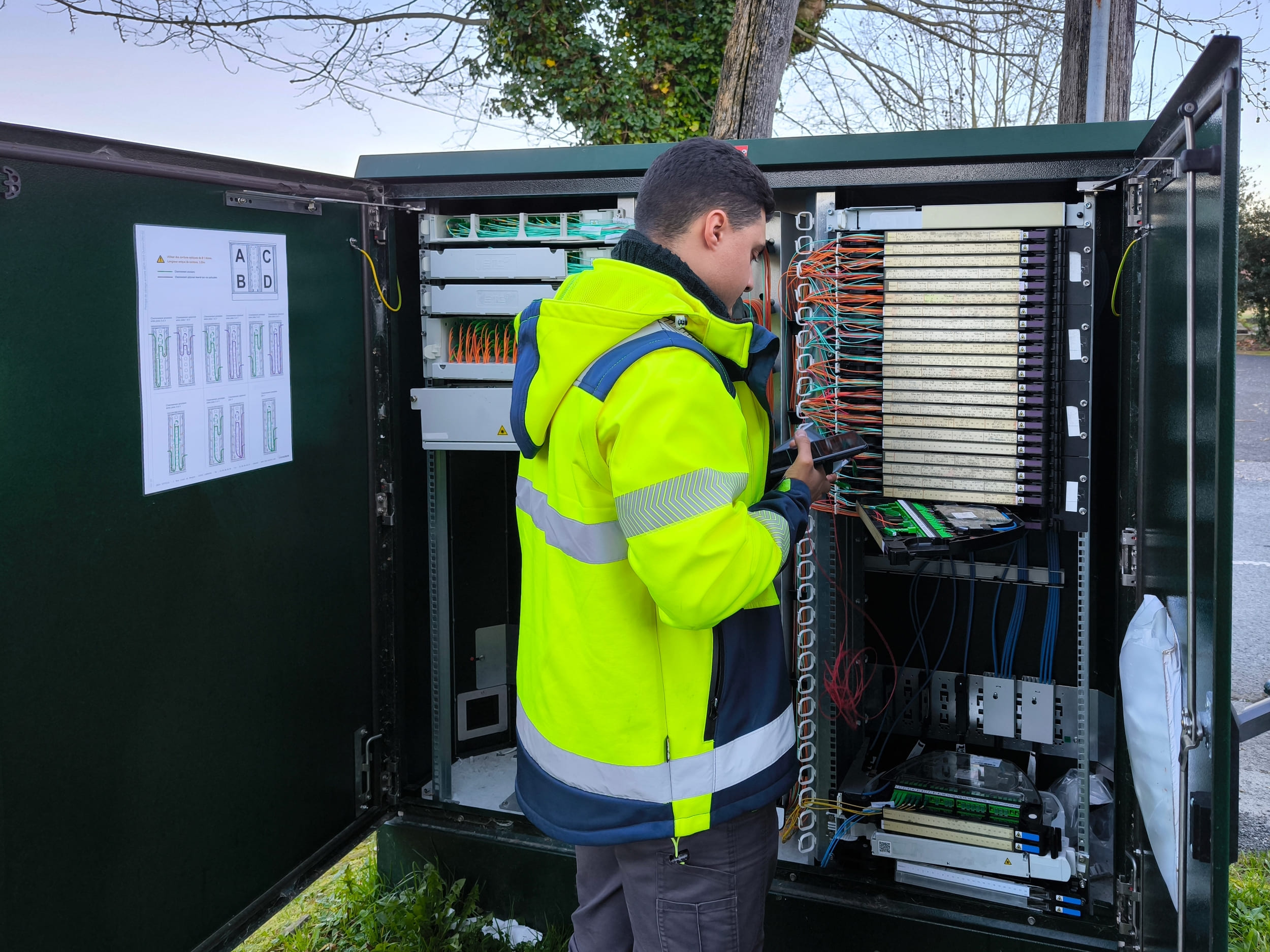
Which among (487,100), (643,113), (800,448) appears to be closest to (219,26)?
(487,100)

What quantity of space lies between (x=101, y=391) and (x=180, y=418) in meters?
0.20

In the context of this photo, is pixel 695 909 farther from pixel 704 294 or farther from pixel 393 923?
pixel 393 923

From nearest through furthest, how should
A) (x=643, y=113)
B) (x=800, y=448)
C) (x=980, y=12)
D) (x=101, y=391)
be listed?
(x=101, y=391) → (x=800, y=448) → (x=980, y=12) → (x=643, y=113)

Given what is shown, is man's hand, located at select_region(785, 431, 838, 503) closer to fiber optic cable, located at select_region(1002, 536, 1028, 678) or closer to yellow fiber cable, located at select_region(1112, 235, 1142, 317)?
yellow fiber cable, located at select_region(1112, 235, 1142, 317)

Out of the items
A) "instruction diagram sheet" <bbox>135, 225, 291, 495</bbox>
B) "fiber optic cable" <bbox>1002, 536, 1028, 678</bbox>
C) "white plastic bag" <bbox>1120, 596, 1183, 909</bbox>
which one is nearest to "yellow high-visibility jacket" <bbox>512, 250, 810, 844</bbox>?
"white plastic bag" <bbox>1120, 596, 1183, 909</bbox>

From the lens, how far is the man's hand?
1.86 metres

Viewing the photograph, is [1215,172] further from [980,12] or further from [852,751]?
[980,12]

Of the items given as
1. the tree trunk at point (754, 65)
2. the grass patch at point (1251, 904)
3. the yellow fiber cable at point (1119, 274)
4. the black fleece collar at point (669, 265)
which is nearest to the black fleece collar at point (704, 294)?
the black fleece collar at point (669, 265)

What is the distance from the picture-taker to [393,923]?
2797 mm

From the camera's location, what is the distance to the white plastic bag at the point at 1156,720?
5.11 feet

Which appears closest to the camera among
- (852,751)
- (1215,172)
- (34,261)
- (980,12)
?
(1215,172)

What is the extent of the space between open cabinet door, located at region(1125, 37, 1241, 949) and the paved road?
8 cm

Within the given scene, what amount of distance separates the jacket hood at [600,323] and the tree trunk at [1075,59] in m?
4.39

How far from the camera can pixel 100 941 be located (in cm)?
184
